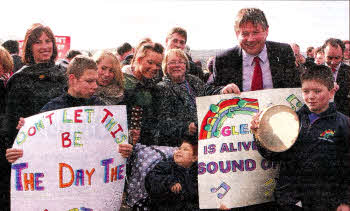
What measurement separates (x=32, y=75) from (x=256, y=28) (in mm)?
1715

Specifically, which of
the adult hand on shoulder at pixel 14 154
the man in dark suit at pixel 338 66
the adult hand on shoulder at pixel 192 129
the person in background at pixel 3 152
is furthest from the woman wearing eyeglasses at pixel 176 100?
the man in dark suit at pixel 338 66

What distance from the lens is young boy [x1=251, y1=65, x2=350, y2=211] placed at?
236 centimetres

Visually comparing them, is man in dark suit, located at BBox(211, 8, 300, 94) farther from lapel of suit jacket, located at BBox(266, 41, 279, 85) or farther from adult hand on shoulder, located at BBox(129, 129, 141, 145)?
adult hand on shoulder, located at BBox(129, 129, 141, 145)

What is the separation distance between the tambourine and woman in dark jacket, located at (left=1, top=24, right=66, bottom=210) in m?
1.54

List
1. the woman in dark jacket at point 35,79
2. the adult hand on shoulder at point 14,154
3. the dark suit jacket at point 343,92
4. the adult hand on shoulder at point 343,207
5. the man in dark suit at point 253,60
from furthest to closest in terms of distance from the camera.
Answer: the dark suit jacket at point 343,92, the woman in dark jacket at point 35,79, the man in dark suit at point 253,60, the adult hand on shoulder at point 14,154, the adult hand on shoulder at point 343,207

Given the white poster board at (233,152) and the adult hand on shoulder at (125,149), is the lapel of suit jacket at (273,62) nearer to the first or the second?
the white poster board at (233,152)

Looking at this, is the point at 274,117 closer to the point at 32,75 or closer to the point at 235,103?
the point at 235,103

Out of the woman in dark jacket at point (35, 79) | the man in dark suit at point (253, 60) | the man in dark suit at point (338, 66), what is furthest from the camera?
the man in dark suit at point (338, 66)

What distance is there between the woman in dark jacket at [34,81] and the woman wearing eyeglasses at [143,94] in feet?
1.83

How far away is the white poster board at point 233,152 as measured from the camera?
2.63 meters

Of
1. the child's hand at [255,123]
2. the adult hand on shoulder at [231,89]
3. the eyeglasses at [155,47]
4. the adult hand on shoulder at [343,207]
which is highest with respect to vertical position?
the eyeglasses at [155,47]

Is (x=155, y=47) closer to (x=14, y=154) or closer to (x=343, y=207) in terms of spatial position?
(x=14, y=154)

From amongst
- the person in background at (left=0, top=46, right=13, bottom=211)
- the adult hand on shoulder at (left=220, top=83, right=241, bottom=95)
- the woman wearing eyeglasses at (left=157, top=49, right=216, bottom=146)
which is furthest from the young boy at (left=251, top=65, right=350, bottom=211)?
the person in background at (left=0, top=46, right=13, bottom=211)

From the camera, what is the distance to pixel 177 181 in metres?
2.73
